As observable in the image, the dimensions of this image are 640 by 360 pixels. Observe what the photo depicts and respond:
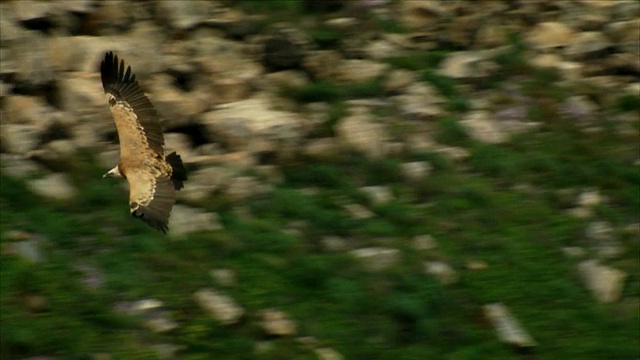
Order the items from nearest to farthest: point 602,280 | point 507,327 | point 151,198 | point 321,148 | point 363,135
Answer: point 151,198 < point 507,327 < point 602,280 < point 321,148 < point 363,135

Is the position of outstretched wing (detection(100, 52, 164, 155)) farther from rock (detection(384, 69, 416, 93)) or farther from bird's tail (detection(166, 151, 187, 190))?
rock (detection(384, 69, 416, 93))

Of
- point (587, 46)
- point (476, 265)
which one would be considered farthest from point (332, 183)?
point (587, 46)

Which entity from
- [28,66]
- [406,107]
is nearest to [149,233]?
[28,66]

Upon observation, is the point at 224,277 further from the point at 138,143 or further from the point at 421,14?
the point at 421,14

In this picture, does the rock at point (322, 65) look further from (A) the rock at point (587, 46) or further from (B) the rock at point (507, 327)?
(B) the rock at point (507, 327)

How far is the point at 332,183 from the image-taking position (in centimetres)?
970

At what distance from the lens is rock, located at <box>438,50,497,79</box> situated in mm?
10852

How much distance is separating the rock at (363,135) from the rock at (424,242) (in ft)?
2.95

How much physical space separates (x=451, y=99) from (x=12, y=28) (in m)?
3.23

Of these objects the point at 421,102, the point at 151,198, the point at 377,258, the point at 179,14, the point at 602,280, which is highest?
the point at 179,14

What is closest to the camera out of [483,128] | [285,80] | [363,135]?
[363,135]

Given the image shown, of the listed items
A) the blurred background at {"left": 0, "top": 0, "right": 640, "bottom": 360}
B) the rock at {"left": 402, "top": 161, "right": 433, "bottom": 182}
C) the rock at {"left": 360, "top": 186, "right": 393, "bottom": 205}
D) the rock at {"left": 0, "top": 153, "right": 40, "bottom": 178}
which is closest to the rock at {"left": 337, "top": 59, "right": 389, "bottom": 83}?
the blurred background at {"left": 0, "top": 0, "right": 640, "bottom": 360}

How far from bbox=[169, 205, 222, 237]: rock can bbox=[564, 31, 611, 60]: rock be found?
3.56 meters

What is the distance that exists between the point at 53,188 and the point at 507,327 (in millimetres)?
3039
